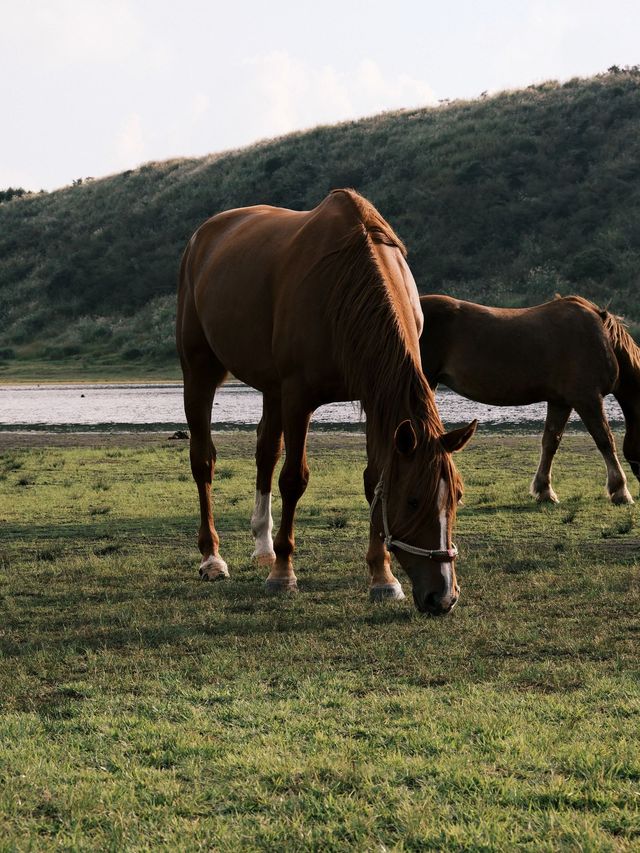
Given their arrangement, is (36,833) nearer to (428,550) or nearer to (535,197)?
(428,550)

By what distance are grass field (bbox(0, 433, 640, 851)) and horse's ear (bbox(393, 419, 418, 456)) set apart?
3.24 ft

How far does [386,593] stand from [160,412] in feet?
60.7

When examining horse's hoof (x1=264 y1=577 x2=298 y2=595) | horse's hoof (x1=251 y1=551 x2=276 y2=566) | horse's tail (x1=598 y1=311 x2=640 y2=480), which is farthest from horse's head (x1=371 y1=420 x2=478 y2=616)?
horse's tail (x1=598 y1=311 x2=640 y2=480)

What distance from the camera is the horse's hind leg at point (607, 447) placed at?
10.8 m

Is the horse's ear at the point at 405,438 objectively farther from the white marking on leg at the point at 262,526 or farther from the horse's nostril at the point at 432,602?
the white marking on leg at the point at 262,526

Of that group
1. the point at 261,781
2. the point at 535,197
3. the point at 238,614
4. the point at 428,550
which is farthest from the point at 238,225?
the point at 535,197

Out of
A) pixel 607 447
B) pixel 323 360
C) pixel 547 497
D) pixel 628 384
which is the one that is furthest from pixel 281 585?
pixel 628 384

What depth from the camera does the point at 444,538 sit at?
17.9 ft

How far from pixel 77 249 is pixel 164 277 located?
9736mm

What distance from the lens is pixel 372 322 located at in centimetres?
619

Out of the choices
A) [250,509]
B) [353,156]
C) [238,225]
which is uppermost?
[353,156]

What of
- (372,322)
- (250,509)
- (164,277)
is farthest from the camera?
(164,277)

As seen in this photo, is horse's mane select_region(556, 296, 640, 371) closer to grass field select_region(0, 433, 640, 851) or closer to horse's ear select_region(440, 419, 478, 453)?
grass field select_region(0, 433, 640, 851)

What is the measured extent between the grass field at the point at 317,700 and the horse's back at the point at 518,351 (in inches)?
104
